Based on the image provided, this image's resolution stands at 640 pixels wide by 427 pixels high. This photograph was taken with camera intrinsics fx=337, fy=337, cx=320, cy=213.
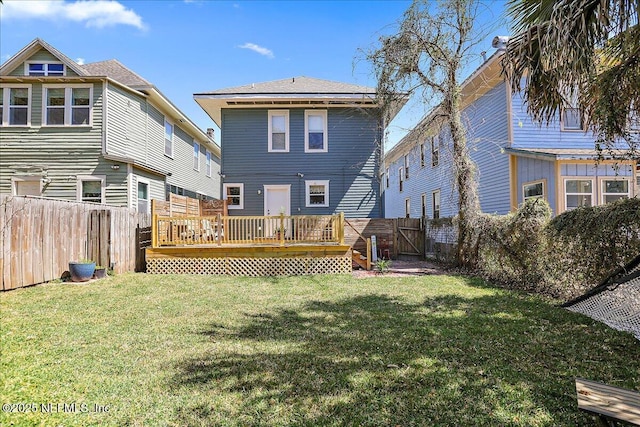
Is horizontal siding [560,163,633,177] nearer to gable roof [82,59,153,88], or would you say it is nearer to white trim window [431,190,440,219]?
white trim window [431,190,440,219]

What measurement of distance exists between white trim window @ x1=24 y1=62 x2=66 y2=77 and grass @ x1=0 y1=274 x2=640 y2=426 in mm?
10288

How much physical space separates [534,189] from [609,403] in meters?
10.6

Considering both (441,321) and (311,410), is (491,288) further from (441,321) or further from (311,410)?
(311,410)

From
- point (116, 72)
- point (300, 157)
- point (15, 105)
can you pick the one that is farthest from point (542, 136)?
point (15, 105)

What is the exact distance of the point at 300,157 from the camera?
46.4 ft

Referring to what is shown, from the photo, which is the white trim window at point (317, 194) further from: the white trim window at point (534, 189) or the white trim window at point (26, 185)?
the white trim window at point (26, 185)

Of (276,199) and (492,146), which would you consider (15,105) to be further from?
(492,146)

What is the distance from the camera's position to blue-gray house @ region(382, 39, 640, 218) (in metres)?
10.2

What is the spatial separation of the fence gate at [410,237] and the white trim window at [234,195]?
6586 mm

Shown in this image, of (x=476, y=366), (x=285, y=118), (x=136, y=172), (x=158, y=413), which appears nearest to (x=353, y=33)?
(x=285, y=118)

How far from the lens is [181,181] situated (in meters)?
17.1

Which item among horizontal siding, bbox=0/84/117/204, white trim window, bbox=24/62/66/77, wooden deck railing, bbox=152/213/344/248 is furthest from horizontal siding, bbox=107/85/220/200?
wooden deck railing, bbox=152/213/344/248

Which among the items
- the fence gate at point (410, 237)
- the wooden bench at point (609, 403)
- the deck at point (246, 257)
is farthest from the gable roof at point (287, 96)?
the wooden bench at point (609, 403)

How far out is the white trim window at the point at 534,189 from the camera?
10.7 meters
